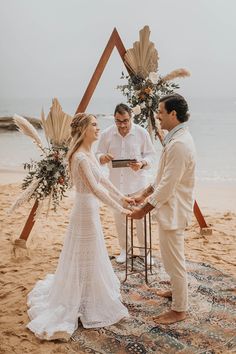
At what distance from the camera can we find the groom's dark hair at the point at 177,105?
9.25 feet

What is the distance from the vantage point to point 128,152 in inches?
166

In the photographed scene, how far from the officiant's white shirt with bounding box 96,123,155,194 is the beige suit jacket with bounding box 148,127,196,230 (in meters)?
1.24

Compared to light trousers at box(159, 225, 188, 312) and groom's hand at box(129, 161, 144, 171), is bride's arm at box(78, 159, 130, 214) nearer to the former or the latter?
light trousers at box(159, 225, 188, 312)

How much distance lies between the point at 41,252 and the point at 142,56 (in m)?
2.74

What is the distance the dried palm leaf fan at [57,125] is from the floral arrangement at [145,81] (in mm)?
938

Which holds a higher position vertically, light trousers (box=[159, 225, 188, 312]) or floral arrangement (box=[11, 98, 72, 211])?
floral arrangement (box=[11, 98, 72, 211])

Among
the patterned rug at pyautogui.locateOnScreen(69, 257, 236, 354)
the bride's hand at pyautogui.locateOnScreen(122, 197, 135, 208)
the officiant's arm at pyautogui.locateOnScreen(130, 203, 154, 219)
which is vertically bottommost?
the patterned rug at pyautogui.locateOnScreen(69, 257, 236, 354)

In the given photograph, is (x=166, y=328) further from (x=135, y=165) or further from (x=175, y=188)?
(x=135, y=165)

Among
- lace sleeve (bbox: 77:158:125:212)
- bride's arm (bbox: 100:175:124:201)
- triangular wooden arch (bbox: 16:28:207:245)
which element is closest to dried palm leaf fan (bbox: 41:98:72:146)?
triangular wooden arch (bbox: 16:28:207:245)

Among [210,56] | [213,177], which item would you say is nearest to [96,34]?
[210,56]

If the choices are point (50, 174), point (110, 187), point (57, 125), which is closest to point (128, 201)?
point (110, 187)

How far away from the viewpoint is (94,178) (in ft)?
9.98

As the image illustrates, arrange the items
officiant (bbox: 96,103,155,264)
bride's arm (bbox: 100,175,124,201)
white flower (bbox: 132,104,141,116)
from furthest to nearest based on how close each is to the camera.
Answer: white flower (bbox: 132,104,141,116), officiant (bbox: 96,103,155,264), bride's arm (bbox: 100,175,124,201)

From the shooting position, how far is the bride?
3012mm
